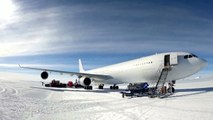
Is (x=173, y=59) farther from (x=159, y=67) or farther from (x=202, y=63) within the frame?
(x=202, y=63)

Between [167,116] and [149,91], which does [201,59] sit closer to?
[149,91]

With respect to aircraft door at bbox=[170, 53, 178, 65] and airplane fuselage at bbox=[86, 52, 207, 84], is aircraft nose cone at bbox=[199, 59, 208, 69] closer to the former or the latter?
airplane fuselage at bbox=[86, 52, 207, 84]

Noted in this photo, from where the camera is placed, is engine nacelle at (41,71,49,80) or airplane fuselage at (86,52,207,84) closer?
airplane fuselage at (86,52,207,84)

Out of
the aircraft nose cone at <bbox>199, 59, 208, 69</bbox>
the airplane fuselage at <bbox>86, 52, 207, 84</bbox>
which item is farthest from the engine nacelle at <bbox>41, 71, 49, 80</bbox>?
the aircraft nose cone at <bbox>199, 59, 208, 69</bbox>

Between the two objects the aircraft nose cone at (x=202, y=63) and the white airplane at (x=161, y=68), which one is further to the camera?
the white airplane at (x=161, y=68)

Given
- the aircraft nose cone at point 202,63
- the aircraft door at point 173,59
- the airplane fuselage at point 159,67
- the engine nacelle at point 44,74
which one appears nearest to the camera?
the aircraft nose cone at point 202,63

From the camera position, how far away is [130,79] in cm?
3397

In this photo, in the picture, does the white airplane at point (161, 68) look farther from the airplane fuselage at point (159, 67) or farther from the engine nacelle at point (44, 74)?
the engine nacelle at point (44, 74)

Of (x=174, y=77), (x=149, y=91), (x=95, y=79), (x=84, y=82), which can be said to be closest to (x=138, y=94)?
(x=149, y=91)

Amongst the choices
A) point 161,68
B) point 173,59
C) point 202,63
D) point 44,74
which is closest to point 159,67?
point 161,68

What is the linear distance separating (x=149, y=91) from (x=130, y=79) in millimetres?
8912

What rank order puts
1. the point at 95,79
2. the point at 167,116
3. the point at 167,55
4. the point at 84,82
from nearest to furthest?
the point at 167,116
the point at 167,55
the point at 84,82
the point at 95,79

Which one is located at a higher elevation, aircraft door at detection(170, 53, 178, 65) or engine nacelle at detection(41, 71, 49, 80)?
aircraft door at detection(170, 53, 178, 65)

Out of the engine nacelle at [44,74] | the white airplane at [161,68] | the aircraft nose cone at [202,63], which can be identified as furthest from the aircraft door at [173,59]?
the engine nacelle at [44,74]
